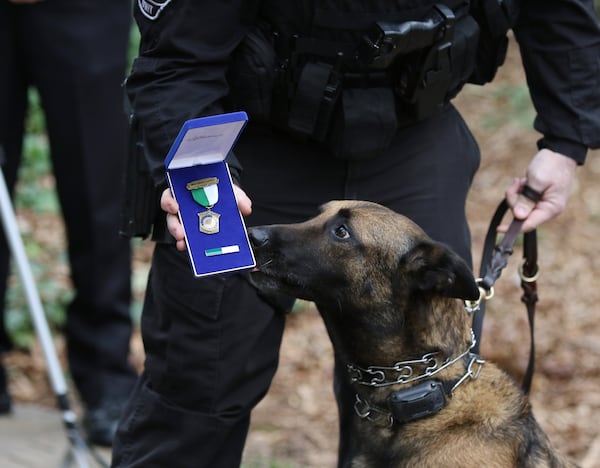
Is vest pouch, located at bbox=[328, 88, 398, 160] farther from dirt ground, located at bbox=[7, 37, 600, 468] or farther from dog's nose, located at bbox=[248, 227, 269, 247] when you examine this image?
dirt ground, located at bbox=[7, 37, 600, 468]

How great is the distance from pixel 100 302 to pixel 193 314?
6.26 ft

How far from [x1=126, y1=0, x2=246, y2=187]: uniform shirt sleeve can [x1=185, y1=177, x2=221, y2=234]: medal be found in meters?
0.14

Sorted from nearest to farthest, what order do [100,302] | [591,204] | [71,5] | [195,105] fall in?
1. [195,105]
2. [71,5]
3. [100,302]
4. [591,204]

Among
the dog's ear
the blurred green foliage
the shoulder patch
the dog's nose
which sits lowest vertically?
the blurred green foliage

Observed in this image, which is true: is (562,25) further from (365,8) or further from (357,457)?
(357,457)

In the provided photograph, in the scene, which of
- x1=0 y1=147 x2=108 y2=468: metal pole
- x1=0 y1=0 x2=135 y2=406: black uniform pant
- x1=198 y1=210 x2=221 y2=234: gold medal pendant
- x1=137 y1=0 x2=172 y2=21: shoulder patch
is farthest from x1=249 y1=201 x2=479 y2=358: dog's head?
x1=0 y1=0 x2=135 y2=406: black uniform pant

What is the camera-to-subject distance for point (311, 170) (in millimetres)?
3168

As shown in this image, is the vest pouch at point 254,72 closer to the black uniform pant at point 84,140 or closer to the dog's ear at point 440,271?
the dog's ear at point 440,271

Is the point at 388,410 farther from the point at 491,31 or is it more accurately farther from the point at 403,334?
the point at 491,31

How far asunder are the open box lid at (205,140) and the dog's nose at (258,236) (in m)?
0.24

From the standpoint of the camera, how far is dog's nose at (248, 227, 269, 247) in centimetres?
280

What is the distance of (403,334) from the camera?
3.00 metres

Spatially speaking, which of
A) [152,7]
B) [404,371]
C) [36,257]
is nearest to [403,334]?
[404,371]

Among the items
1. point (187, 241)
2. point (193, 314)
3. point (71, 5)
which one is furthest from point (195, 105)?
point (71, 5)
